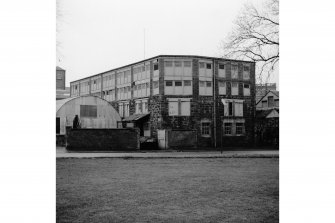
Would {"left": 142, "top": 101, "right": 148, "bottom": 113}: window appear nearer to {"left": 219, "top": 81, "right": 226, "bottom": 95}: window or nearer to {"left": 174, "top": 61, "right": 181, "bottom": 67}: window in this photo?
{"left": 174, "top": 61, "right": 181, "bottom": 67}: window

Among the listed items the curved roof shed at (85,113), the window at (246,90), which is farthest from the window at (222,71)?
the curved roof shed at (85,113)

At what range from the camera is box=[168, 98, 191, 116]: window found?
35750mm

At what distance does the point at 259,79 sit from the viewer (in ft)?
42.4

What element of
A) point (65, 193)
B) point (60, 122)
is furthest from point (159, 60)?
point (65, 193)

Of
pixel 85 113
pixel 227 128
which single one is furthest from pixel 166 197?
pixel 227 128

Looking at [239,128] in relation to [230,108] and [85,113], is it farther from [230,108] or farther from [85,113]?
[85,113]

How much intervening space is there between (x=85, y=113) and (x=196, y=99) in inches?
372

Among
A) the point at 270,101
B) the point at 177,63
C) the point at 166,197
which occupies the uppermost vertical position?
the point at 177,63

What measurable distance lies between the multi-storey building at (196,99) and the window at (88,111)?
3.84 metres

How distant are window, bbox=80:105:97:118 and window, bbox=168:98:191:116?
633 cm

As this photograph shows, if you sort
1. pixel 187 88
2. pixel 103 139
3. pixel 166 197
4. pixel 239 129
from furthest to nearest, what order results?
pixel 239 129
pixel 187 88
pixel 103 139
pixel 166 197

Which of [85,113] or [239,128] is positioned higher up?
[85,113]

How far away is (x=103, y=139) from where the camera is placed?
2616 centimetres

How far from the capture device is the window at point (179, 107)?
3575 cm
